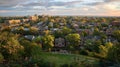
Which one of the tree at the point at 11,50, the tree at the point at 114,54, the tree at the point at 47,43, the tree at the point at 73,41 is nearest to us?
the tree at the point at 114,54

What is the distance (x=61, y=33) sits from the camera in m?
37.8

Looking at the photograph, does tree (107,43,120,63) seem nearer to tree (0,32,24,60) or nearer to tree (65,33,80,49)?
tree (0,32,24,60)

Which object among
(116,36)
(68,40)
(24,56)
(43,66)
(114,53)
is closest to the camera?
(43,66)

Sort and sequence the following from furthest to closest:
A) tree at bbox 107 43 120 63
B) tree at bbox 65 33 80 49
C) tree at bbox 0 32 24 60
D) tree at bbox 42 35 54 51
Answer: tree at bbox 65 33 80 49 < tree at bbox 42 35 54 51 < tree at bbox 0 32 24 60 < tree at bbox 107 43 120 63

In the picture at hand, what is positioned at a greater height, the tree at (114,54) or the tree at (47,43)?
the tree at (114,54)

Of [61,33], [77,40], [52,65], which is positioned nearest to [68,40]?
[77,40]

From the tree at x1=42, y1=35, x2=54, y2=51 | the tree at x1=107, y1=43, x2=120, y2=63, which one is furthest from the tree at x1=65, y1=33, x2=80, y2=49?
the tree at x1=107, y1=43, x2=120, y2=63

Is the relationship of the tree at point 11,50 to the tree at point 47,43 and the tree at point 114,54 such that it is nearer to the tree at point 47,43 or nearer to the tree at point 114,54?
the tree at point 47,43

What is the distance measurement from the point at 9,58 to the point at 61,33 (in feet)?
60.0

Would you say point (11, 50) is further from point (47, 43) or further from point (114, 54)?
point (114, 54)

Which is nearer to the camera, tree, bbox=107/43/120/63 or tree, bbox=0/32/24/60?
tree, bbox=107/43/120/63

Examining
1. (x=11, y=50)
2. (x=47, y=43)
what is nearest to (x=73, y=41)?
(x=47, y=43)

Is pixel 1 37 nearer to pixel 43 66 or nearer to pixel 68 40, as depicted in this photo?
pixel 43 66

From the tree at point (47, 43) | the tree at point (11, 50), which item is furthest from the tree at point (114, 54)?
the tree at point (47, 43)
